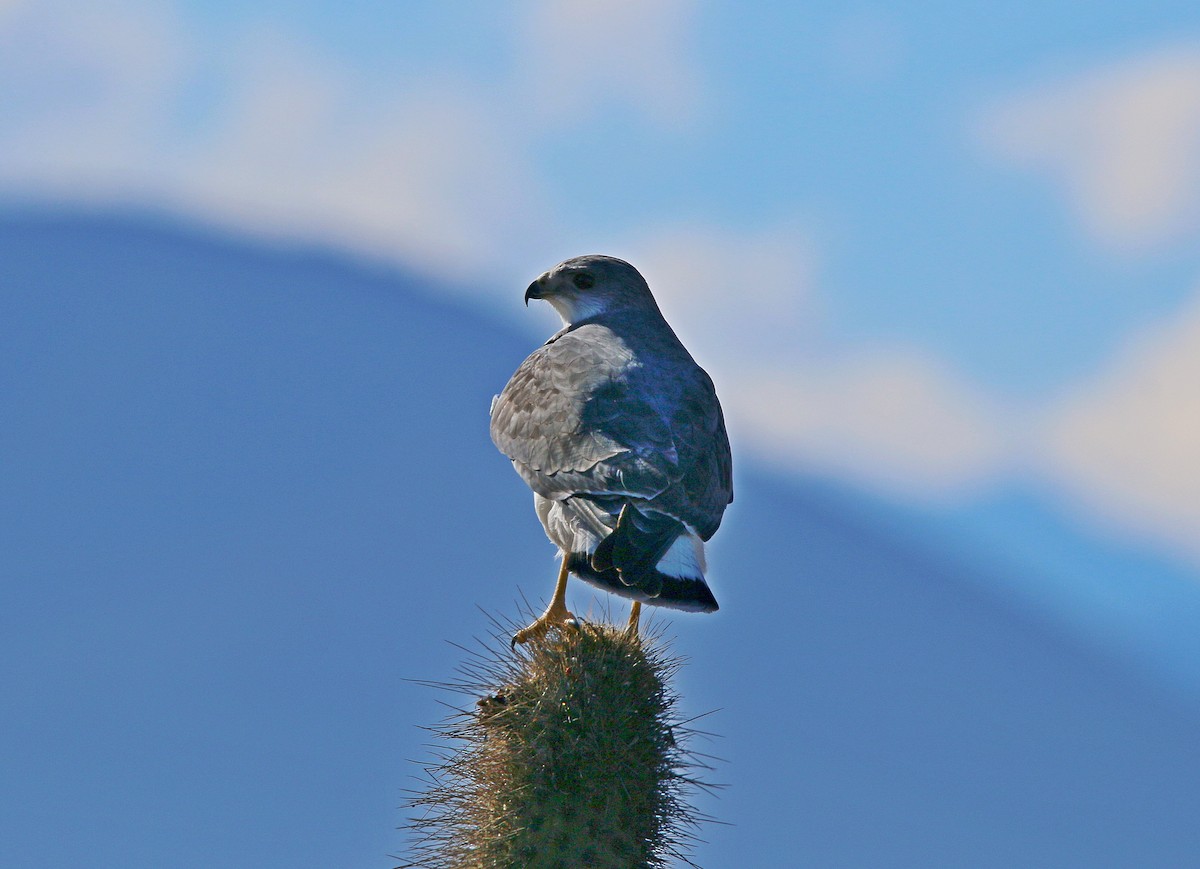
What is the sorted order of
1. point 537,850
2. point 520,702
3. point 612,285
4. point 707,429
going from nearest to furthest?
point 537,850 → point 520,702 → point 707,429 → point 612,285

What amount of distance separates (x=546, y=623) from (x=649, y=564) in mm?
1007

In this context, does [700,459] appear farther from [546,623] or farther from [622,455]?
[546,623]

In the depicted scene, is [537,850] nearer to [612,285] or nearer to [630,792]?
[630,792]

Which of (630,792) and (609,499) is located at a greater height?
(609,499)

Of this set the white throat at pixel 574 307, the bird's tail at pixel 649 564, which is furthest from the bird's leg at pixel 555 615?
the white throat at pixel 574 307

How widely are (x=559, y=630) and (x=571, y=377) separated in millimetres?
1741

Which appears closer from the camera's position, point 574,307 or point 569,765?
point 569,765

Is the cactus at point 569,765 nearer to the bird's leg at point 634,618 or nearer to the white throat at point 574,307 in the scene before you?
the bird's leg at point 634,618

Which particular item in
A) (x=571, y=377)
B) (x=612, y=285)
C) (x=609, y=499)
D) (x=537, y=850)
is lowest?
(x=537, y=850)

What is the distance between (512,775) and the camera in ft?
17.7

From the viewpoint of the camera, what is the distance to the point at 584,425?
6836 mm

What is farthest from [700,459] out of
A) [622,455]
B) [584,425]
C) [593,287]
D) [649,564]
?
[593,287]

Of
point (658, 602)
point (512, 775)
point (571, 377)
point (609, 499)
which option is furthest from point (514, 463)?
point (512, 775)

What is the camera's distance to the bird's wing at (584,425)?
6.50m
